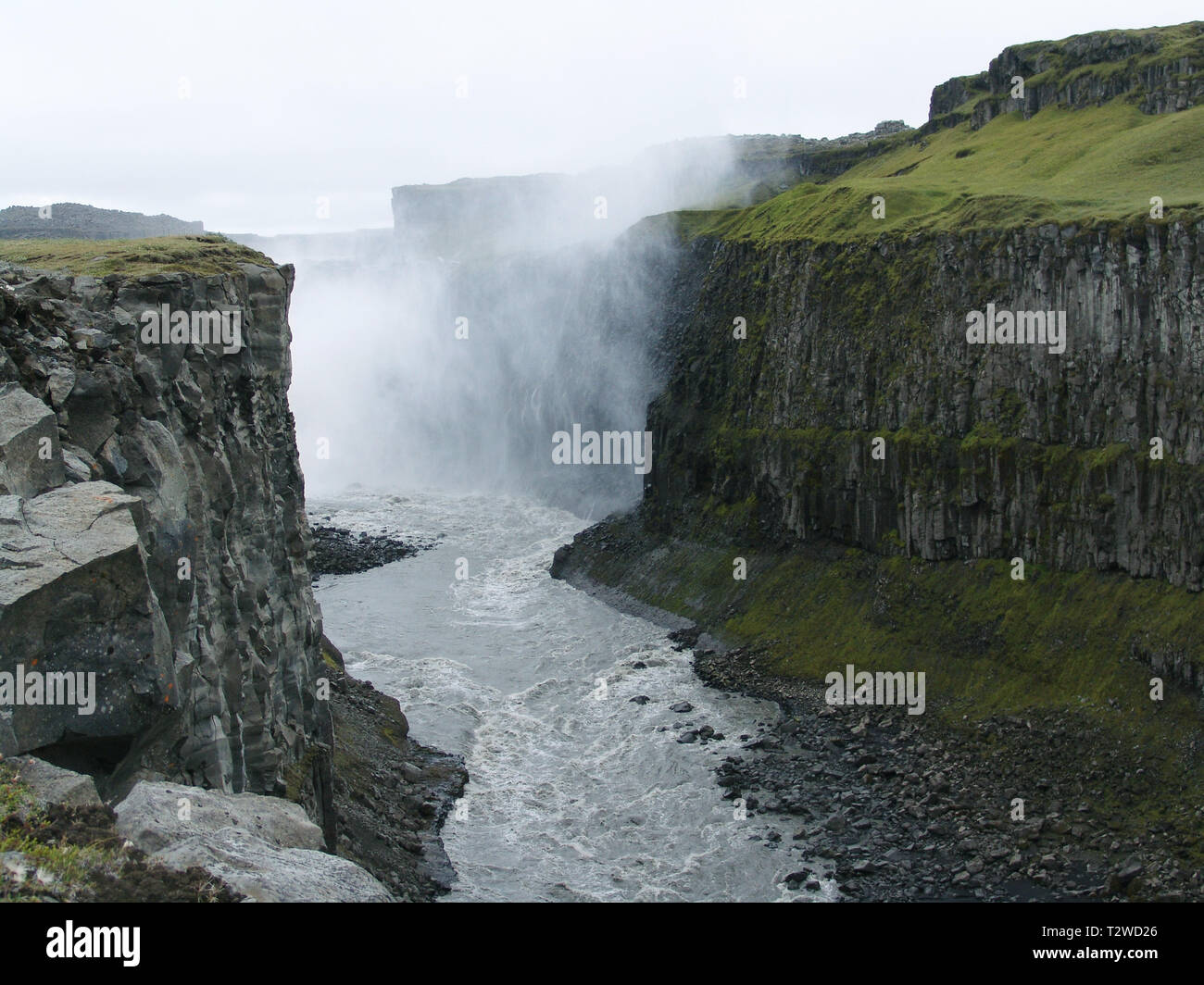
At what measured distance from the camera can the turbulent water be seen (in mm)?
41938

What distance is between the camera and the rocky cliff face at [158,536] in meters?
17.1

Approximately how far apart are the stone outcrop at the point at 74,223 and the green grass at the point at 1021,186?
48276 millimetres

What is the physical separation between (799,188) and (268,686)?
2835 inches

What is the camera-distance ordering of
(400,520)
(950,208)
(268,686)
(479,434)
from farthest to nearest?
(479,434) → (400,520) → (950,208) → (268,686)

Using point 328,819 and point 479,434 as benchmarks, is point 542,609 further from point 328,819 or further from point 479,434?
point 479,434

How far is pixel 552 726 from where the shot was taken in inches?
2261

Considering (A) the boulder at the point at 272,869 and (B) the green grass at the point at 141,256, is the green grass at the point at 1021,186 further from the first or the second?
(A) the boulder at the point at 272,869

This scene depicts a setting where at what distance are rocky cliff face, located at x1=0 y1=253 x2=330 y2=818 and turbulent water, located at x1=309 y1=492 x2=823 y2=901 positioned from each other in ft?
A: 33.0

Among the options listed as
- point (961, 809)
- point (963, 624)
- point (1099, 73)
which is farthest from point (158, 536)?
point (1099, 73)

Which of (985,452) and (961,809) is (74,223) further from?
(961,809)

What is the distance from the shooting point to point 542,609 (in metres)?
80.2

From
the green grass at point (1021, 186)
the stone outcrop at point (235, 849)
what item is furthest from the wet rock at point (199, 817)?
the green grass at point (1021, 186)

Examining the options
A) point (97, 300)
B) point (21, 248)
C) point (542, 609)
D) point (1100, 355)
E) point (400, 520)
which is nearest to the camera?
point (97, 300)
